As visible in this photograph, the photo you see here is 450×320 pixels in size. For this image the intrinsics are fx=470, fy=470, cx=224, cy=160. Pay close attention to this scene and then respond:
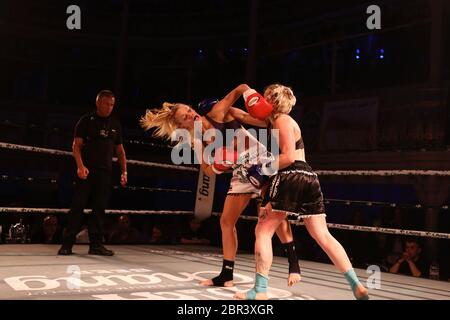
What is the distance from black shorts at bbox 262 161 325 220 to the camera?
222 centimetres

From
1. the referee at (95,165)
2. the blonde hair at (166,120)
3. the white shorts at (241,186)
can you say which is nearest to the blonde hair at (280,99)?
the white shorts at (241,186)

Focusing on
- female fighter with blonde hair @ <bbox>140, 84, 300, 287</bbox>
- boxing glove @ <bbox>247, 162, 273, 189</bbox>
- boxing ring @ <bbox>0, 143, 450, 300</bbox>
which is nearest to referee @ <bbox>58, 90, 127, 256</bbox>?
boxing ring @ <bbox>0, 143, 450, 300</bbox>

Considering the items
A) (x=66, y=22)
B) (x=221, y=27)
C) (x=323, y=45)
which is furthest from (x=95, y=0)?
(x=323, y=45)

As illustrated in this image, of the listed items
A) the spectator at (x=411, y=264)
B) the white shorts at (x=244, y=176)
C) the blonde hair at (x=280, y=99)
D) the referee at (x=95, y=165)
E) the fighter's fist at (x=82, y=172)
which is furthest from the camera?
the spectator at (x=411, y=264)

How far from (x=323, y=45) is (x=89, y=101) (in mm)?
6964

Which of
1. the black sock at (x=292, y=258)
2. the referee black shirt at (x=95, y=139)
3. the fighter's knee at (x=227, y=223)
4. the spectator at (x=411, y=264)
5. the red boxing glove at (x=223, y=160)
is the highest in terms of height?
the referee black shirt at (x=95, y=139)

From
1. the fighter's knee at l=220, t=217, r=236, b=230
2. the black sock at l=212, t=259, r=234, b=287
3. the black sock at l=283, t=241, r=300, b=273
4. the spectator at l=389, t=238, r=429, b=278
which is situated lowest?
the spectator at l=389, t=238, r=429, b=278

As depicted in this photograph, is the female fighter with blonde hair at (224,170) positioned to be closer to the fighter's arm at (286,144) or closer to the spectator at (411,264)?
the fighter's arm at (286,144)

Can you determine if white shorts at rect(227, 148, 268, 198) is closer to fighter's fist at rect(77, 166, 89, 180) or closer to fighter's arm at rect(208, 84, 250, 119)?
fighter's arm at rect(208, 84, 250, 119)

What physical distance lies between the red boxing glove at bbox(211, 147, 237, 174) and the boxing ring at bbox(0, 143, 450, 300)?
65 centimetres

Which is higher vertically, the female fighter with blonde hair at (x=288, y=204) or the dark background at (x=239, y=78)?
the dark background at (x=239, y=78)

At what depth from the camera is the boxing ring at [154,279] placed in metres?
2.28

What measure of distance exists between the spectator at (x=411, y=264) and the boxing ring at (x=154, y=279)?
1.71 feet
